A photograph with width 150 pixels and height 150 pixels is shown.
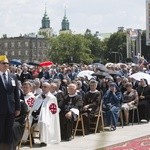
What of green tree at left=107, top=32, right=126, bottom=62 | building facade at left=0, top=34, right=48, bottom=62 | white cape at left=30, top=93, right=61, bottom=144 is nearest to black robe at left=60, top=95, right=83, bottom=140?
white cape at left=30, top=93, right=61, bottom=144

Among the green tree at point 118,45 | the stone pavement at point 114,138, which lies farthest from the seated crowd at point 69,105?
the green tree at point 118,45

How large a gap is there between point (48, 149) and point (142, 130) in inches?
132

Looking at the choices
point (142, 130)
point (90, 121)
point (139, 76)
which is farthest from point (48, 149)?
point (139, 76)

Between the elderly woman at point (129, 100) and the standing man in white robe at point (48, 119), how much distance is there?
3609 millimetres

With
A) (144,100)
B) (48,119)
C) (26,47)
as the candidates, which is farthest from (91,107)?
(26,47)

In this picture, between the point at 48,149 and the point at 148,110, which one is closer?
the point at 48,149

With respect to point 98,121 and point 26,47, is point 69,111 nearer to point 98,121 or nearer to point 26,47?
point 98,121

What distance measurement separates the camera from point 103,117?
12844 millimetres

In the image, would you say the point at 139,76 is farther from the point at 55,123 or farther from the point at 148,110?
the point at 55,123

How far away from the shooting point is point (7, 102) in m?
7.70

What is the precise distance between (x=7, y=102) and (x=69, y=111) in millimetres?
3677

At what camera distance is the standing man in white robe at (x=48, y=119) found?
1037 cm

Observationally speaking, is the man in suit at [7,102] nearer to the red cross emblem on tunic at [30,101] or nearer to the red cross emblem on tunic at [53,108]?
the red cross emblem on tunic at [53,108]

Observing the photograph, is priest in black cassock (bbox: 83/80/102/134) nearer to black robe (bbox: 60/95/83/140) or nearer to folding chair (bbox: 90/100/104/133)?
folding chair (bbox: 90/100/104/133)
